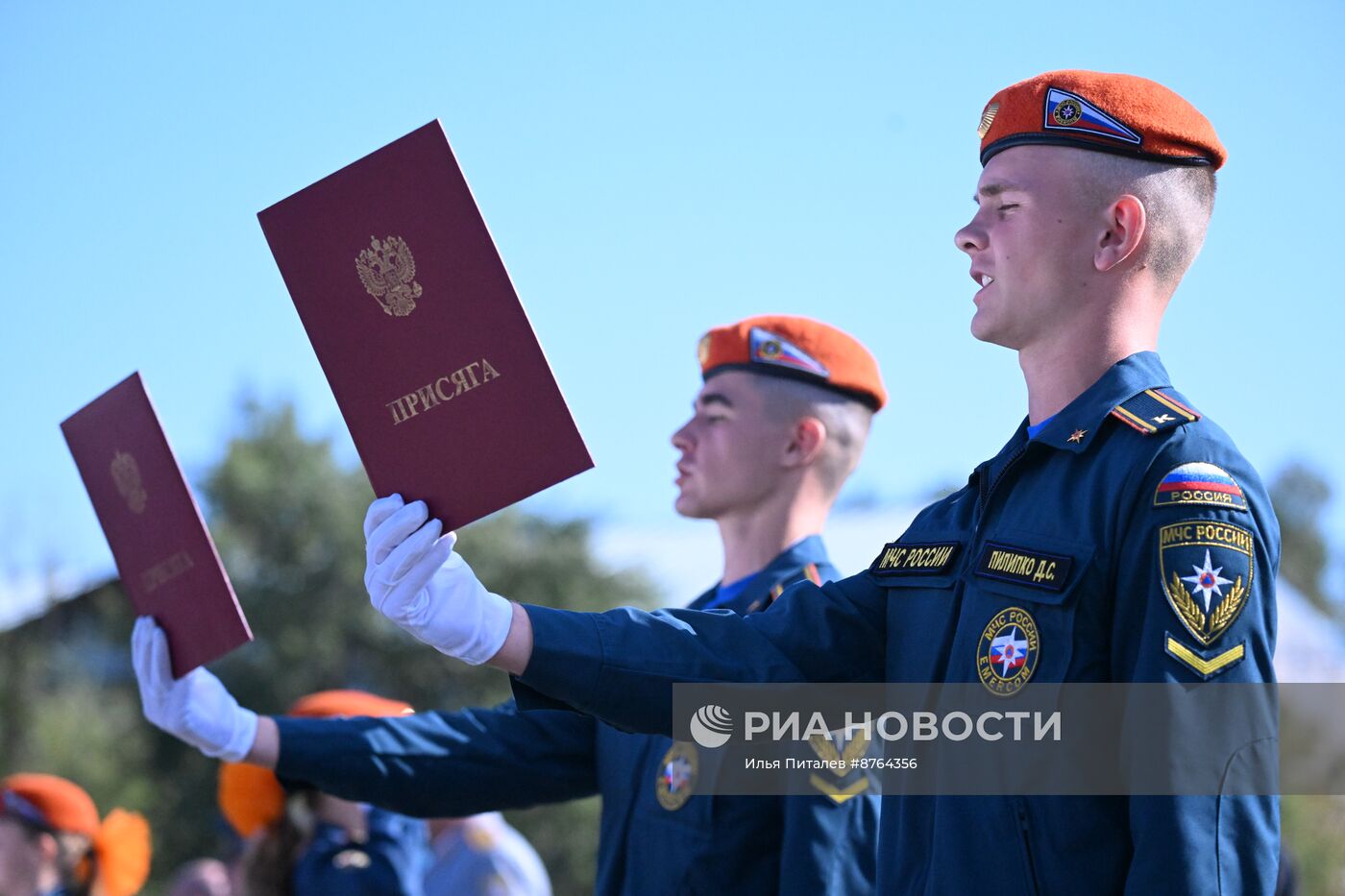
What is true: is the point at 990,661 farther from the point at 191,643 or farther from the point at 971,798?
the point at 191,643

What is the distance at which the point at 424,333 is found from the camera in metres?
3.07

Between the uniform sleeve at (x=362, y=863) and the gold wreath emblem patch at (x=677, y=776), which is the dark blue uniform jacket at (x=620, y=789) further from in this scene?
the uniform sleeve at (x=362, y=863)

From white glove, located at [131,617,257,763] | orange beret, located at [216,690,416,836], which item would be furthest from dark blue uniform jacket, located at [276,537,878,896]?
orange beret, located at [216,690,416,836]

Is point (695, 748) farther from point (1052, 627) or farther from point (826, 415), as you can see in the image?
point (1052, 627)

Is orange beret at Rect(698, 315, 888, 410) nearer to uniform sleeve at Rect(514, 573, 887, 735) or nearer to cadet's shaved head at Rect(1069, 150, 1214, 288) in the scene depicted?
uniform sleeve at Rect(514, 573, 887, 735)

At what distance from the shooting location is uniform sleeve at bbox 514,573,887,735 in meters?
3.00

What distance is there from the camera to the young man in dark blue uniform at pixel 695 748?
161 inches

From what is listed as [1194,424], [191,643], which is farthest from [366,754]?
[1194,424]

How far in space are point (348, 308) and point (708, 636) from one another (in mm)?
951

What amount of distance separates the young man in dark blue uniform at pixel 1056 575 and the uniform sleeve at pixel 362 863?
294cm

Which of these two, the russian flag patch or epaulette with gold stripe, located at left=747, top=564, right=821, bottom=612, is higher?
epaulette with gold stripe, located at left=747, top=564, right=821, bottom=612

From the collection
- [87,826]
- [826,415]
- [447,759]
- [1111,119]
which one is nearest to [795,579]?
[826,415]

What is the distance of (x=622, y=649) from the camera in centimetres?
304

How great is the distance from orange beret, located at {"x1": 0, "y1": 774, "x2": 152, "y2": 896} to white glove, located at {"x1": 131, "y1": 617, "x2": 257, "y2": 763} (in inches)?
107
